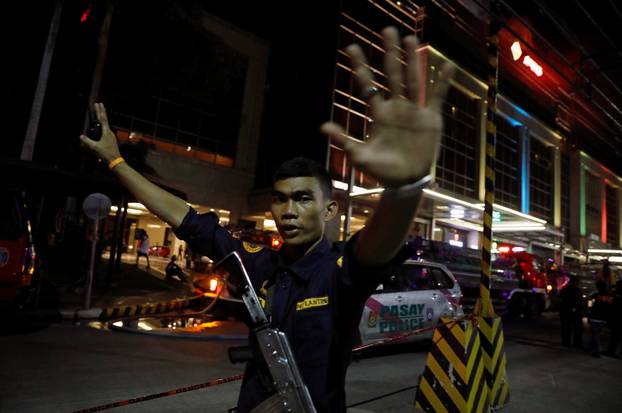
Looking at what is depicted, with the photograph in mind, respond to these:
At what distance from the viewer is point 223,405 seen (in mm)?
4625

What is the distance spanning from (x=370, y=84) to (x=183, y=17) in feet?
45.3

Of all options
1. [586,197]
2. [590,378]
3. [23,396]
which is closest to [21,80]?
[23,396]

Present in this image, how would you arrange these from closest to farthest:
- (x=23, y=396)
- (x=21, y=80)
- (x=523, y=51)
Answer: (x=23, y=396) < (x=523, y=51) < (x=21, y=80)

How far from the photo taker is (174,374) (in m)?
5.68

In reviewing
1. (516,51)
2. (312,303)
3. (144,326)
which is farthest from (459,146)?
(312,303)

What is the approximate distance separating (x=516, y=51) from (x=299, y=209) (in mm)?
8889

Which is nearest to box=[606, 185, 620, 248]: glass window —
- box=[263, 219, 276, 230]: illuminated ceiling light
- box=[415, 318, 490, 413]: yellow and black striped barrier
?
box=[263, 219, 276, 230]: illuminated ceiling light

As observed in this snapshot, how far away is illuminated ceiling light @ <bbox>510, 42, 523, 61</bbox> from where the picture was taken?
28.9 ft

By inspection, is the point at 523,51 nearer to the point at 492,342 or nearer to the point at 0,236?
the point at 492,342

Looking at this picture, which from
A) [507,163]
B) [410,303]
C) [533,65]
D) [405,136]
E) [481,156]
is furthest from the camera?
[507,163]

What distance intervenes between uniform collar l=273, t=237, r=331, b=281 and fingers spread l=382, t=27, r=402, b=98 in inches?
29.0

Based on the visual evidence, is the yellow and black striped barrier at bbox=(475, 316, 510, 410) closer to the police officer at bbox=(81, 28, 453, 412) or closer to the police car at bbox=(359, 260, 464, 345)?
the police car at bbox=(359, 260, 464, 345)

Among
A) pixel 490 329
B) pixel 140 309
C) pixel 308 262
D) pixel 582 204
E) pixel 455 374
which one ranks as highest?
pixel 582 204

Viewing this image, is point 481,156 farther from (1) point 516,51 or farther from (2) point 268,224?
(1) point 516,51
